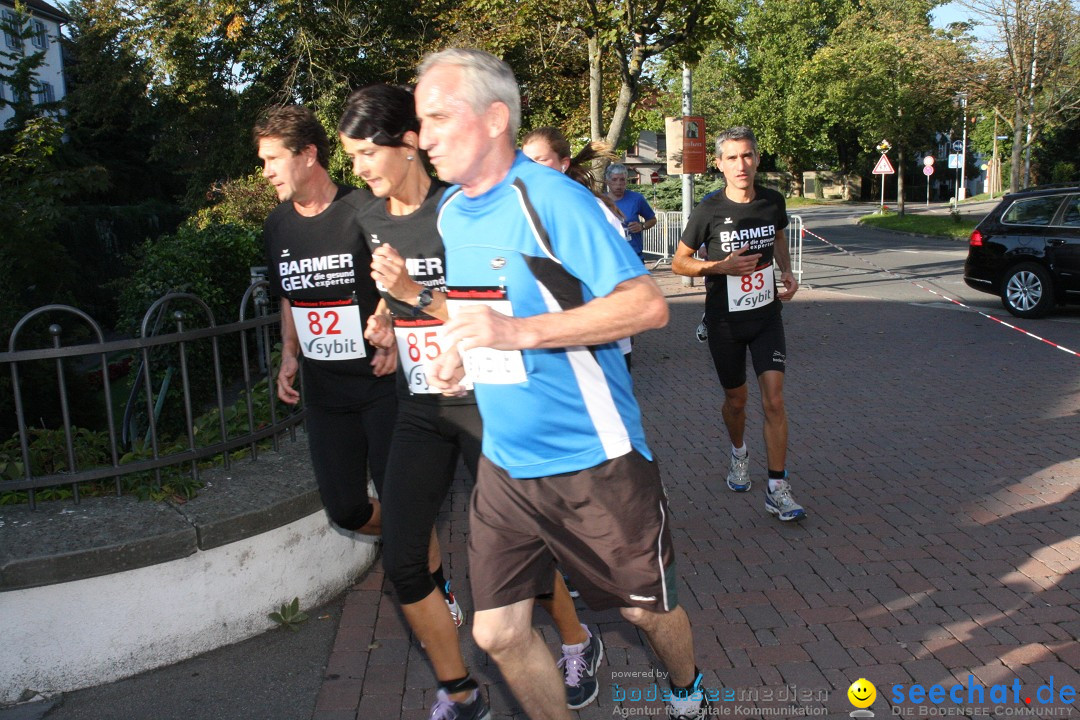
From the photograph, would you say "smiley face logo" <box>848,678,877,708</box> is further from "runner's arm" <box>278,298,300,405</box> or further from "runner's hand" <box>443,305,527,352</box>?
"runner's arm" <box>278,298,300,405</box>

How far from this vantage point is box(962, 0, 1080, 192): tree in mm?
27094

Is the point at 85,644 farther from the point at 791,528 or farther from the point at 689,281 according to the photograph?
the point at 689,281

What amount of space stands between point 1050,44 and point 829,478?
88.1 ft

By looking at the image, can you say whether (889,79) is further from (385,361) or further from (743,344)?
(385,361)

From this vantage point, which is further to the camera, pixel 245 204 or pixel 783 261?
pixel 245 204

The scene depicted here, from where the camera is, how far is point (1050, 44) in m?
27.5

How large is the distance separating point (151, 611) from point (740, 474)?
325 cm

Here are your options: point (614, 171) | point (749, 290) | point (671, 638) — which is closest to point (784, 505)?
point (749, 290)

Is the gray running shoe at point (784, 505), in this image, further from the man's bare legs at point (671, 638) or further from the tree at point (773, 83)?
the tree at point (773, 83)

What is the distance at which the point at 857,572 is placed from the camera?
14.2ft

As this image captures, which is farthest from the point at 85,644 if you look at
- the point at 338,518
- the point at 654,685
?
the point at 654,685

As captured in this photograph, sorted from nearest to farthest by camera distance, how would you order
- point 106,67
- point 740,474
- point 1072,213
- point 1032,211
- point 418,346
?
point 418,346 < point 740,474 < point 1072,213 < point 1032,211 < point 106,67

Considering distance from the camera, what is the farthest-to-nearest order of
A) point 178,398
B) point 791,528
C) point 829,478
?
point 178,398
point 829,478
point 791,528

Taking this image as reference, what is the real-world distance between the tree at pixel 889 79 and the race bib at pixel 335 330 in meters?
30.5
